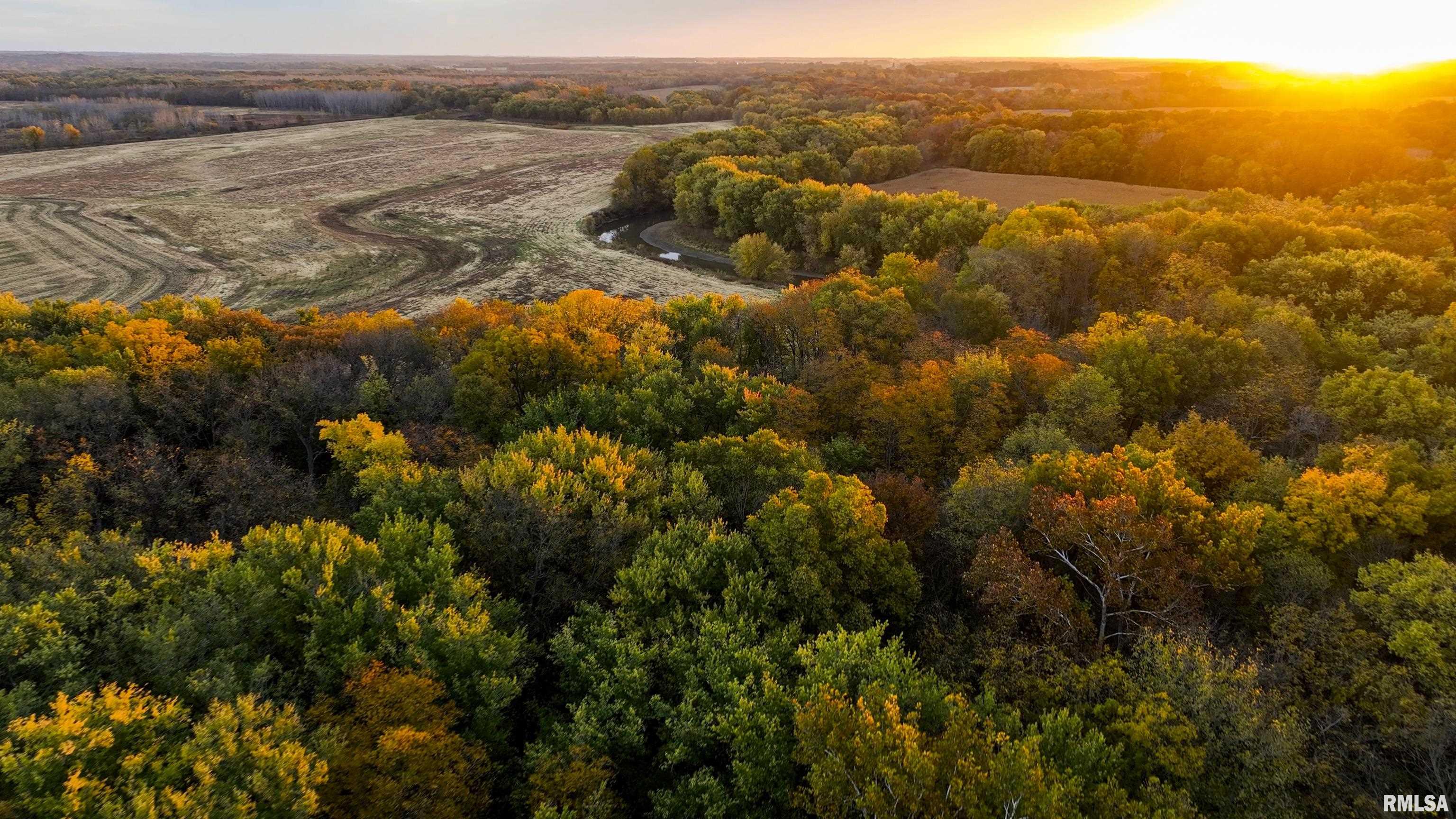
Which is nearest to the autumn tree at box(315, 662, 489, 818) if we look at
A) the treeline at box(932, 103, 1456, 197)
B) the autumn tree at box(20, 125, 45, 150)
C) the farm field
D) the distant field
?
the farm field

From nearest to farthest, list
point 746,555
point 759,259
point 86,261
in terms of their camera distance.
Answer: point 746,555 → point 86,261 → point 759,259

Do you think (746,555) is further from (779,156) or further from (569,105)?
(569,105)

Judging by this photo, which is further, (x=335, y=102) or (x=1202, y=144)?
(x=335, y=102)

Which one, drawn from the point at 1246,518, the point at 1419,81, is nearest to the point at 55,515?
the point at 1246,518

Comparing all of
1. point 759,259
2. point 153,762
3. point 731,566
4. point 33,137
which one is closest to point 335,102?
point 33,137

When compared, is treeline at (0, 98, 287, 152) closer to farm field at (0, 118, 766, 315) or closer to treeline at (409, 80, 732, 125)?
farm field at (0, 118, 766, 315)

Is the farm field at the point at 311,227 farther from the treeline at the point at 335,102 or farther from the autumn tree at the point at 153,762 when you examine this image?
the treeline at the point at 335,102

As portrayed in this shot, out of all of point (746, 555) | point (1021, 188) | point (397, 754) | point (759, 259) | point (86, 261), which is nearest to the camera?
point (397, 754)
